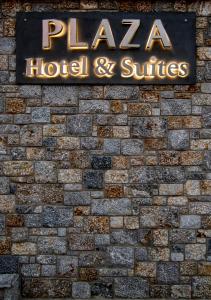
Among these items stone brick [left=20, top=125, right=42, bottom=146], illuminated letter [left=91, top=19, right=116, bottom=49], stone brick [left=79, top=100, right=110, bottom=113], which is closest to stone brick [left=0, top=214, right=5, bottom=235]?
stone brick [left=20, top=125, right=42, bottom=146]

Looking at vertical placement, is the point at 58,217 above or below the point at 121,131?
below

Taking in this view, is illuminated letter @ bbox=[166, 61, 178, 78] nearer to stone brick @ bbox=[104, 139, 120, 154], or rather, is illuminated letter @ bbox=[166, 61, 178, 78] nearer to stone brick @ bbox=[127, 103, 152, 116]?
stone brick @ bbox=[127, 103, 152, 116]

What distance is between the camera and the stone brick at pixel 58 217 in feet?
18.8

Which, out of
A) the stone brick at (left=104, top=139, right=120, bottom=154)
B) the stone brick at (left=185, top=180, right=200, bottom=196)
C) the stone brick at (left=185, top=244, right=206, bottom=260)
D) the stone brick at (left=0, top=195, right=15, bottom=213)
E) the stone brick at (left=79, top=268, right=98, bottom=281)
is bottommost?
the stone brick at (left=79, top=268, right=98, bottom=281)

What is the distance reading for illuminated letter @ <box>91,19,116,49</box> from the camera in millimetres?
5746

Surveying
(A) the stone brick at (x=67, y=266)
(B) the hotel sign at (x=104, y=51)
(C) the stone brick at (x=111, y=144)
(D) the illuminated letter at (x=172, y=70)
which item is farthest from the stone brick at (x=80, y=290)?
(D) the illuminated letter at (x=172, y=70)

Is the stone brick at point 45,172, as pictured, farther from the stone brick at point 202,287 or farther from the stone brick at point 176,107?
the stone brick at point 202,287

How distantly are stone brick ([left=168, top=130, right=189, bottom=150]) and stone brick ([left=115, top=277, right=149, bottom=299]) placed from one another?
1.71 meters

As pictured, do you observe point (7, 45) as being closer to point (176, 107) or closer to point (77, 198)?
point (77, 198)

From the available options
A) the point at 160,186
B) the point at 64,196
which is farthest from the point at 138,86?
the point at 64,196

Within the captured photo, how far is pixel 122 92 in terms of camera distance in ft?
19.0

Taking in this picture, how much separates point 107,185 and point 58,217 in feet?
2.39

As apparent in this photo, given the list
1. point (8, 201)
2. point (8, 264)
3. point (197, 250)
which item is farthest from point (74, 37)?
point (197, 250)

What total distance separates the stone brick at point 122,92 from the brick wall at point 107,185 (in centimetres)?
1
